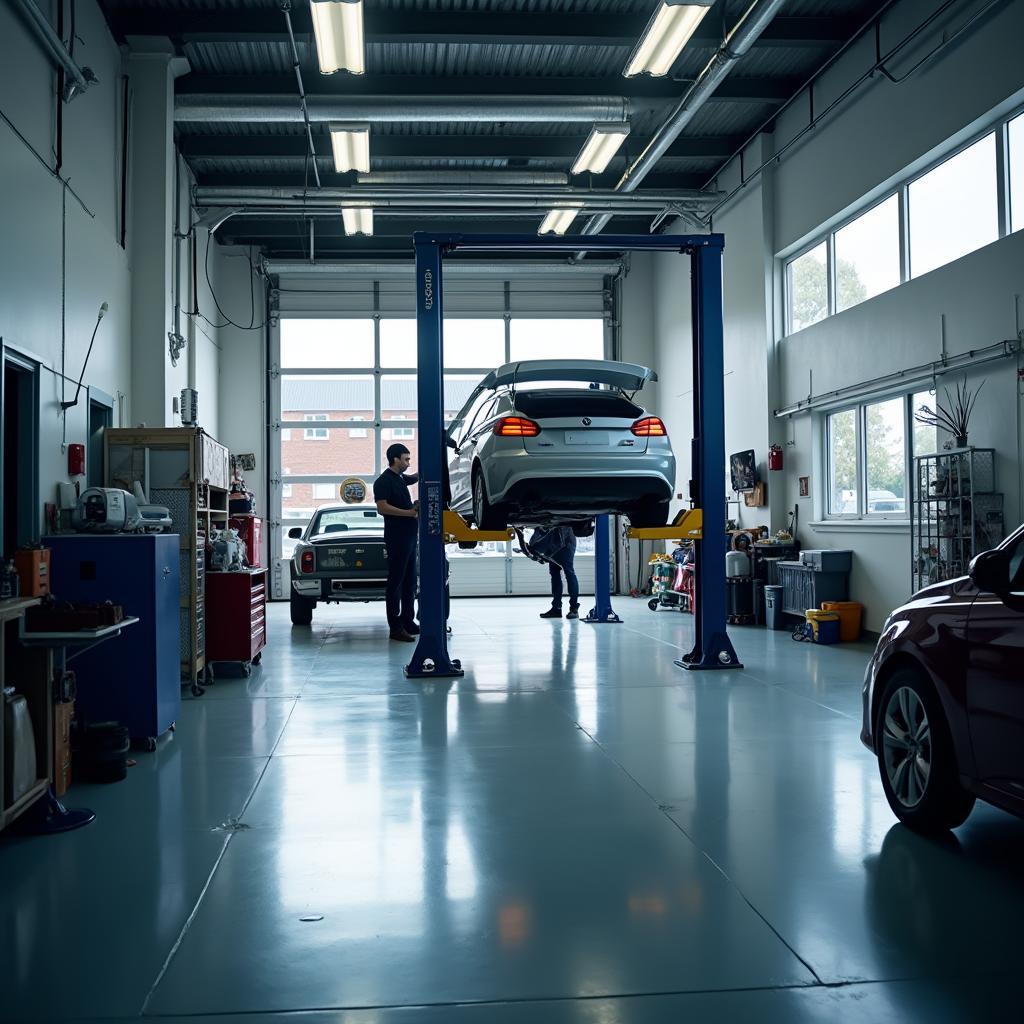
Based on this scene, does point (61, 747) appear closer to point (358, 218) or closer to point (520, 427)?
point (520, 427)

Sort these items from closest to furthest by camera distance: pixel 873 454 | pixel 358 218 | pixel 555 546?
pixel 873 454
pixel 555 546
pixel 358 218

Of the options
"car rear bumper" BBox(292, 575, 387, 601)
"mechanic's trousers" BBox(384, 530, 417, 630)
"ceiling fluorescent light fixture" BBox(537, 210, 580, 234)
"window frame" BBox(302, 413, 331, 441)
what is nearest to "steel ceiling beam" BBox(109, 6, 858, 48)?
"ceiling fluorescent light fixture" BBox(537, 210, 580, 234)

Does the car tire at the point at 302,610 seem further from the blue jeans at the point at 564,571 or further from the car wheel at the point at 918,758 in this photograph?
the car wheel at the point at 918,758

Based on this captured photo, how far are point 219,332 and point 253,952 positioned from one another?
14.7 meters

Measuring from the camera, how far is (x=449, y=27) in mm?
9297

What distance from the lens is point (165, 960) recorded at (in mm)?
2570

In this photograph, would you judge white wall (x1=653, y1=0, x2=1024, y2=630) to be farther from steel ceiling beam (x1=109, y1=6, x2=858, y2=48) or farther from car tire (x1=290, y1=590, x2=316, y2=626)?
car tire (x1=290, y1=590, x2=316, y2=626)

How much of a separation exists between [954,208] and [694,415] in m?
3.08

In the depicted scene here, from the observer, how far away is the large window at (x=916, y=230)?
7.75m

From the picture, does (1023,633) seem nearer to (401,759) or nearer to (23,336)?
(401,759)

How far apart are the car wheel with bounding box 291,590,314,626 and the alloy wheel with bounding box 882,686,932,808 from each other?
29.4 ft

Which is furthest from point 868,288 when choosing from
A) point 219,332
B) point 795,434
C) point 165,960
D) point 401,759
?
point 219,332

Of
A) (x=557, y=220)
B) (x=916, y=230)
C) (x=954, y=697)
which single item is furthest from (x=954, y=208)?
(x=954, y=697)

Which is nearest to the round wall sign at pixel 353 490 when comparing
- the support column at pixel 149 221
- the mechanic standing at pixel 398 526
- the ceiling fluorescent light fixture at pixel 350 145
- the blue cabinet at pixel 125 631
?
the ceiling fluorescent light fixture at pixel 350 145
